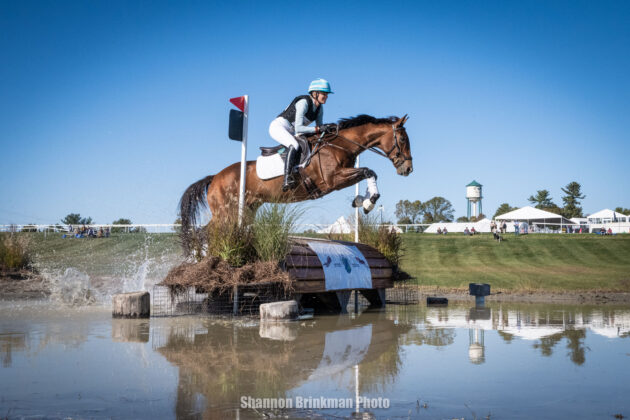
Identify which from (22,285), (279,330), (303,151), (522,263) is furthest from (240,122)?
(522,263)

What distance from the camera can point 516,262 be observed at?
2186 cm

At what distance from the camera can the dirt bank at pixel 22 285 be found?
9648 millimetres

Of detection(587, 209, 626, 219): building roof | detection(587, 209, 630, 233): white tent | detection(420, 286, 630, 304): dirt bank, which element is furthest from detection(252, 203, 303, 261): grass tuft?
detection(587, 209, 626, 219): building roof

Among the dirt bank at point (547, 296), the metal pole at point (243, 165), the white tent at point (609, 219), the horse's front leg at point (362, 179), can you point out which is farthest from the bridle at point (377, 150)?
the white tent at point (609, 219)

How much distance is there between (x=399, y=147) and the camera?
7160 millimetres

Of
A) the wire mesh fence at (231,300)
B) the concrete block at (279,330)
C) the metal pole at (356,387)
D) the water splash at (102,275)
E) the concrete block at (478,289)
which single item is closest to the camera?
the metal pole at (356,387)

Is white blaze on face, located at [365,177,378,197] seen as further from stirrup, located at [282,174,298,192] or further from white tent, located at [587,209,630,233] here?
white tent, located at [587,209,630,233]

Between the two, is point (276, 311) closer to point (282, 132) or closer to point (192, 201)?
point (282, 132)

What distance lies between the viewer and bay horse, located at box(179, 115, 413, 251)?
702 centimetres

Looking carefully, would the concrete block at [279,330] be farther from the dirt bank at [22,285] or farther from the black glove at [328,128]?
the dirt bank at [22,285]

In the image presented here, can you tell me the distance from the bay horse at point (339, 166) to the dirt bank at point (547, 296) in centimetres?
464

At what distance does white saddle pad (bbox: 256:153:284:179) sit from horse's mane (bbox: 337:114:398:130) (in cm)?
97

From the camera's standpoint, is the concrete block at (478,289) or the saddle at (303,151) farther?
the concrete block at (478,289)

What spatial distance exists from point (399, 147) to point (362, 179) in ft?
2.35
